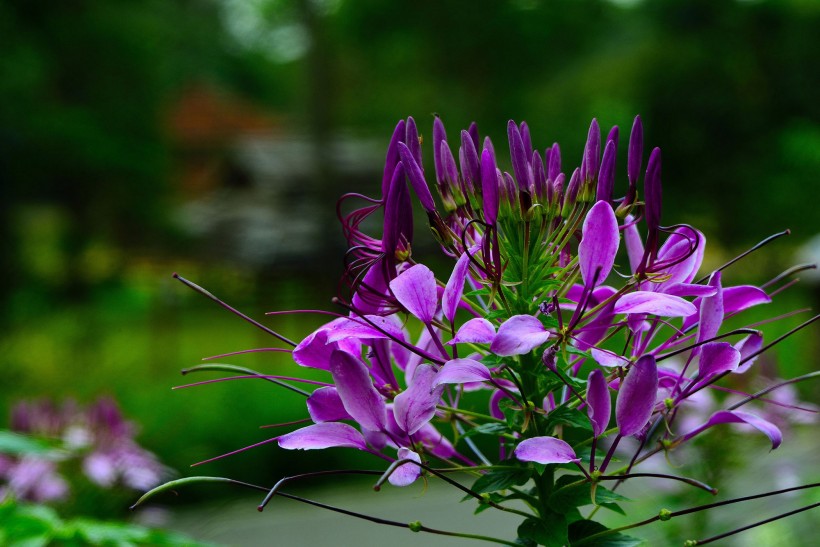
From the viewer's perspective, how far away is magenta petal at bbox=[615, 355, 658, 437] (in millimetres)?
585

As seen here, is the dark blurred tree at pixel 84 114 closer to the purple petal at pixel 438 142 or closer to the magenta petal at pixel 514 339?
the purple petal at pixel 438 142

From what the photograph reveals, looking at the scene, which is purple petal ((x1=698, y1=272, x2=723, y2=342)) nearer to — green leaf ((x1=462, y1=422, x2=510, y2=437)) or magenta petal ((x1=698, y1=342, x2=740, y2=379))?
magenta petal ((x1=698, y1=342, x2=740, y2=379))

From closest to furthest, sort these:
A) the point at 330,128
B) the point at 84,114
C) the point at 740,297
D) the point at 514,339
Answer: the point at 514,339 → the point at 740,297 → the point at 330,128 → the point at 84,114

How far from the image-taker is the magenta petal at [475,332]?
23.8 inches

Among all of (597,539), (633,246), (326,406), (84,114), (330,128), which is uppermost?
(84,114)

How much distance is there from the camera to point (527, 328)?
59 centimetres

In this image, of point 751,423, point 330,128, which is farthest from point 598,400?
point 330,128

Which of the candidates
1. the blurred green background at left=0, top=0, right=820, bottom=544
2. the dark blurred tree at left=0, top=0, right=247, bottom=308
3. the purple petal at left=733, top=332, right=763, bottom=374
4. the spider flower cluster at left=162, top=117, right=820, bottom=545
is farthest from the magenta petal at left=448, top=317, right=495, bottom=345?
the dark blurred tree at left=0, top=0, right=247, bottom=308

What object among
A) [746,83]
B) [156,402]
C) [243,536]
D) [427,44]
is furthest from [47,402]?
[427,44]

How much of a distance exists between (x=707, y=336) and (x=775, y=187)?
10.9 meters

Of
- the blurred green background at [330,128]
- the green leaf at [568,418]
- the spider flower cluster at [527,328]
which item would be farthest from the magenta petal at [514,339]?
the blurred green background at [330,128]

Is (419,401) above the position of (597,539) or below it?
above

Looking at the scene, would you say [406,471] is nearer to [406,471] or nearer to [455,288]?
[406,471]

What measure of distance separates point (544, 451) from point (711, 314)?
0.52ft
